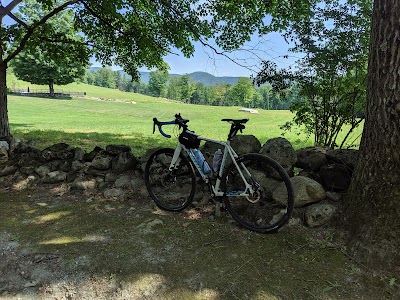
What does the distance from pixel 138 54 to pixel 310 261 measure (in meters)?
7.26

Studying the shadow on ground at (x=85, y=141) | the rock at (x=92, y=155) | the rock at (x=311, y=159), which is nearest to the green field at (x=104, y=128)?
the shadow on ground at (x=85, y=141)

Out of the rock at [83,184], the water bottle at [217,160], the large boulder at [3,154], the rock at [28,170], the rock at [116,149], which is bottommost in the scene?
the rock at [83,184]

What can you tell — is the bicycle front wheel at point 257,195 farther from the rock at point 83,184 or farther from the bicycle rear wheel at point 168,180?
the rock at point 83,184

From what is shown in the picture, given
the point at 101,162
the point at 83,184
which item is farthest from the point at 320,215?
the point at 83,184

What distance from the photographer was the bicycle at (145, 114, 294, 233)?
3.55m

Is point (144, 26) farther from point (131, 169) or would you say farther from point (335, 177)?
point (335, 177)

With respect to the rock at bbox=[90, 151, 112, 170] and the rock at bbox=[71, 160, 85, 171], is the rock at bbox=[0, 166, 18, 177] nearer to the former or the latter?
the rock at bbox=[71, 160, 85, 171]

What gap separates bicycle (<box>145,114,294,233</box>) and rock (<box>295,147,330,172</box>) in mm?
637

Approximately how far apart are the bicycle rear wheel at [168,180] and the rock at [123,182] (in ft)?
1.46

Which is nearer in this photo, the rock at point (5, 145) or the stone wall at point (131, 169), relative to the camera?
the stone wall at point (131, 169)

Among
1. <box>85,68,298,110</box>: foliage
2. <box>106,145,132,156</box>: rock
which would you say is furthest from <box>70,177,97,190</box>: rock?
<box>85,68,298,110</box>: foliage

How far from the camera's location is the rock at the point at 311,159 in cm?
408

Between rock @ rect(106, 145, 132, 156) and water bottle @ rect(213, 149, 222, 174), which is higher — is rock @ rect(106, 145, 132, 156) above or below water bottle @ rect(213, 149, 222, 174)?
below

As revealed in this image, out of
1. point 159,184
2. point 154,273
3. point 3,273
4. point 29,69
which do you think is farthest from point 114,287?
point 29,69
